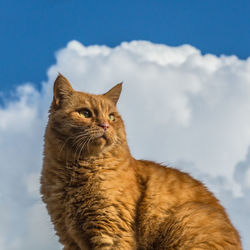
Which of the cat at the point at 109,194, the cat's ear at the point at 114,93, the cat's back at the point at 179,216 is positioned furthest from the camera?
the cat's ear at the point at 114,93

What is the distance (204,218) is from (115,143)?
147 centimetres

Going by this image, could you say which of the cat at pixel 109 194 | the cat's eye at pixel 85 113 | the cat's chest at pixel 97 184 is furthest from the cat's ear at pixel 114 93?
the cat's chest at pixel 97 184

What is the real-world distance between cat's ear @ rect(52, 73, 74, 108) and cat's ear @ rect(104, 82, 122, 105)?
0.66 meters

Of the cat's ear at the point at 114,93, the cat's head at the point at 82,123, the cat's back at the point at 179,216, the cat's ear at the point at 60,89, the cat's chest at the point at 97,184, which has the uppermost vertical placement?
the cat's ear at the point at 114,93

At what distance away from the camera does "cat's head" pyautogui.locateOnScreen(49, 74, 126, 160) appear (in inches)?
214

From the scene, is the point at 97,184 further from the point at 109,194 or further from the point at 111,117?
the point at 111,117

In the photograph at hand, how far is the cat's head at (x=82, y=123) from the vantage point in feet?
17.8

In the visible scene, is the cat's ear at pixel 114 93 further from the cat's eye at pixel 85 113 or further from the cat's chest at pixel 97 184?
the cat's chest at pixel 97 184

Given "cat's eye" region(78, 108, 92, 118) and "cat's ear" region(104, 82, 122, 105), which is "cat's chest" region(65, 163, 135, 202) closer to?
"cat's eye" region(78, 108, 92, 118)

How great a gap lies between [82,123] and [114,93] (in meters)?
0.98

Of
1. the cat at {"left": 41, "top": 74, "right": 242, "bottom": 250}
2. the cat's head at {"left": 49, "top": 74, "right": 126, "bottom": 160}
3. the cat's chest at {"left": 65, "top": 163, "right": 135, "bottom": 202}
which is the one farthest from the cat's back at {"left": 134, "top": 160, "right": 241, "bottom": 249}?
the cat's head at {"left": 49, "top": 74, "right": 126, "bottom": 160}

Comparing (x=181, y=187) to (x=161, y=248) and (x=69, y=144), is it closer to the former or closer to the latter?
(x=161, y=248)

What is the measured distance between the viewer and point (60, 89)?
18.8 feet

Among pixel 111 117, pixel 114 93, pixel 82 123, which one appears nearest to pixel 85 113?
pixel 82 123
